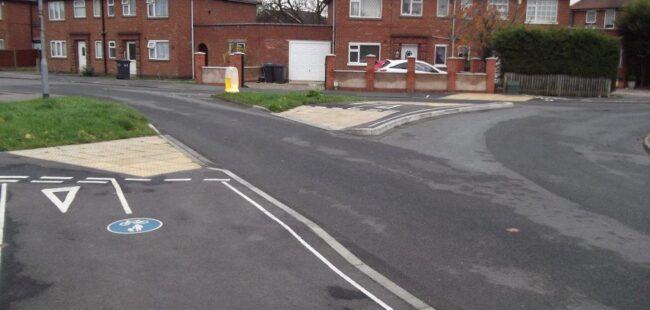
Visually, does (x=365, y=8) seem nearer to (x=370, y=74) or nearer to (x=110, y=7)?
(x=370, y=74)

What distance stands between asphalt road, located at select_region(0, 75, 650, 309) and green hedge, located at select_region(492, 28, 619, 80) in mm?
12836

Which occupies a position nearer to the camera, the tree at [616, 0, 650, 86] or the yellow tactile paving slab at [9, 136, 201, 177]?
the yellow tactile paving slab at [9, 136, 201, 177]

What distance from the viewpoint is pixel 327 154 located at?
46.4 feet

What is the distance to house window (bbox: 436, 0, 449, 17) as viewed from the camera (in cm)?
4038

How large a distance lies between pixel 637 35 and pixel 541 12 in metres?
7.11

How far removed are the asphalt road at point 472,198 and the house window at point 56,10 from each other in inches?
1276

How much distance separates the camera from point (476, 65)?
3759 centimetres

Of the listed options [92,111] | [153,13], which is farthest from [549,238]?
[153,13]

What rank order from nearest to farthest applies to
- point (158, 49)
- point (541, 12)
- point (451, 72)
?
point (451, 72) → point (541, 12) → point (158, 49)

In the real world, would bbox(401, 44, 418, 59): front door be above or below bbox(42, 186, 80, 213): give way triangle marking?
above

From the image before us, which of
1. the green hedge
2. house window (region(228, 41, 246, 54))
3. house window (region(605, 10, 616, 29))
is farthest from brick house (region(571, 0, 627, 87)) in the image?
house window (region(228, 41, 246, 54))

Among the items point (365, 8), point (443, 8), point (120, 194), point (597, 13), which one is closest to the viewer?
point (120, 194)

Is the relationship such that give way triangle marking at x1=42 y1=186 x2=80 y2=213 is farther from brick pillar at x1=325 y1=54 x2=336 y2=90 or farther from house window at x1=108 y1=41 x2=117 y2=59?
house window at x1=108 y1=41 x2=117 y2=59

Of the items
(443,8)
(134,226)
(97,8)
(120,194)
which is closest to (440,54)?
(443,8)
